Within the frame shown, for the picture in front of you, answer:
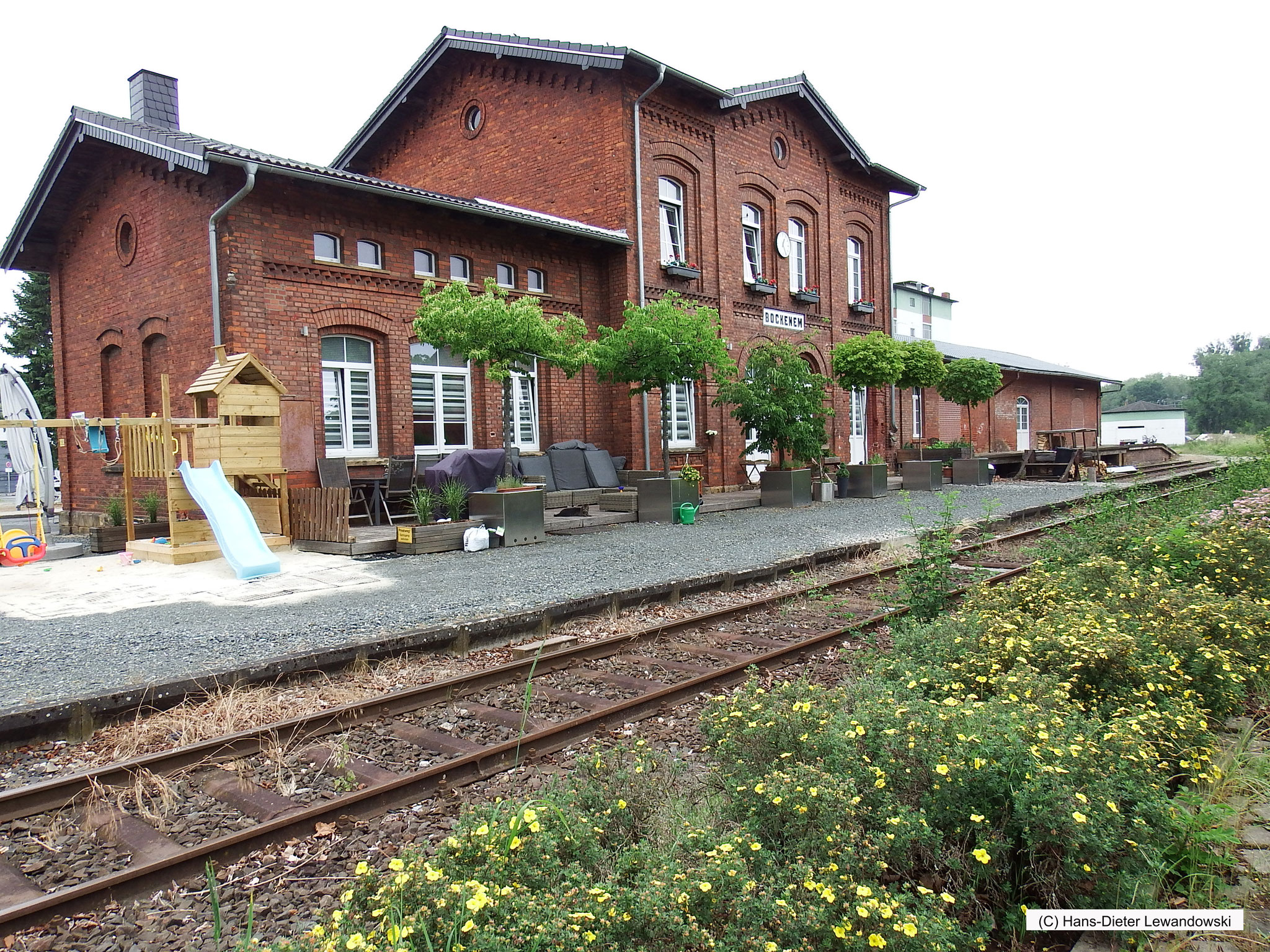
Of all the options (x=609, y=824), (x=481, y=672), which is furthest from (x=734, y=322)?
(x=609, y=824)

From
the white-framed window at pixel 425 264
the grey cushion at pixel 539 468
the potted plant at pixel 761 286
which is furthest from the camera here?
the potted plant at pixel 761 286

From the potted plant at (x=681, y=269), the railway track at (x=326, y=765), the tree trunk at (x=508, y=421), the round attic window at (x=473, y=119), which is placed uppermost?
the round attic window at (x=473, y=119)

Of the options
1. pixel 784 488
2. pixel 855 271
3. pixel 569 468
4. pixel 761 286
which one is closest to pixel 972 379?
pixel 855 271

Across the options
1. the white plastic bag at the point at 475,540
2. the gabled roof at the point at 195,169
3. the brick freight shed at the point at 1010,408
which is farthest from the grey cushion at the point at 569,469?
the brick freight shed at the point at 1010,408

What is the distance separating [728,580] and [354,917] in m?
6.90

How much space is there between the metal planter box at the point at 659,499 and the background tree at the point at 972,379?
12.9 metres

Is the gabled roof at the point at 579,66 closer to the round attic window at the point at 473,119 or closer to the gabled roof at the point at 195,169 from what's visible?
the round attic window at the point at 473,119

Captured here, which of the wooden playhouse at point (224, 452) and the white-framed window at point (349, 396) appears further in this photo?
the white-framed window at point (349, 396)

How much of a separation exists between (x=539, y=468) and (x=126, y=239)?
8293mm

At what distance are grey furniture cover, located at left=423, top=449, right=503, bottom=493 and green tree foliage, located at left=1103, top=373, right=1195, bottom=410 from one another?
107m

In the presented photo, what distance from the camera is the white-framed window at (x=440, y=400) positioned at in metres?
14.8

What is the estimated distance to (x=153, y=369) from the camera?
47.5ft

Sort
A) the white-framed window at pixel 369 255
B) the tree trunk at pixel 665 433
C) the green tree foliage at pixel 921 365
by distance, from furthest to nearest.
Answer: the green tree foliage at pixel 921 365, the tree trunk at pixel 665 433, the white-framed window at pixel 369 255

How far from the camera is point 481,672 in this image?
18.4 ft
